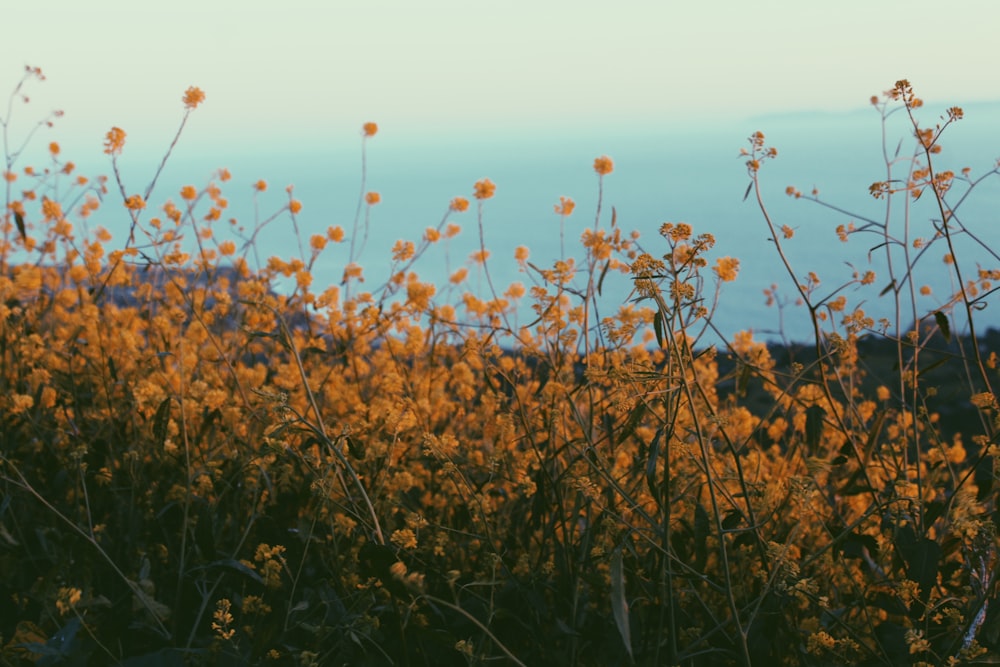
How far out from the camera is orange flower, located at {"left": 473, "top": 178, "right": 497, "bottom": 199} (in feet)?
8.39

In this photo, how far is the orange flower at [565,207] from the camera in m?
2.49

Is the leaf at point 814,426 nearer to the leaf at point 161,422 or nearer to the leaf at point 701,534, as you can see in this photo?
the leaf at point 701,534

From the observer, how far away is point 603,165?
7.94 ft

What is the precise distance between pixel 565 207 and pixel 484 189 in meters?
0.24

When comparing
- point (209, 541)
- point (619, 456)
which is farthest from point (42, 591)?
point (619, 456)

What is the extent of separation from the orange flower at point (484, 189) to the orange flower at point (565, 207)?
0.64 feet

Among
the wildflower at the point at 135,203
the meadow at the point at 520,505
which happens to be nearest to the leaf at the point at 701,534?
the meadow at the point at 520,505

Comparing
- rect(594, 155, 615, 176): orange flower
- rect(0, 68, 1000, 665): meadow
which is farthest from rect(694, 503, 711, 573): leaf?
rect(594, 155, 615, 176): orange flower

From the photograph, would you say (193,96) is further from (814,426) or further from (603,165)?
(814,426)

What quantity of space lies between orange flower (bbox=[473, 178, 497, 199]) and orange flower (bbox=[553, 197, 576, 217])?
196mm

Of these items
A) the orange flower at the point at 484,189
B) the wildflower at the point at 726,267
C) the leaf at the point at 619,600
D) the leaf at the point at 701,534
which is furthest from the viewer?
the orange flower at the point at 484,189

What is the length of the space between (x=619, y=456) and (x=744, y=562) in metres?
0.52

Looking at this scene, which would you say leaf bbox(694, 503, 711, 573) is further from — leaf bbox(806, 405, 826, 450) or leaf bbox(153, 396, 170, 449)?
leaf bbox(153, 396, 170, 449)

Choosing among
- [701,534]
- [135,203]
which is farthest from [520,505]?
[135,203]
